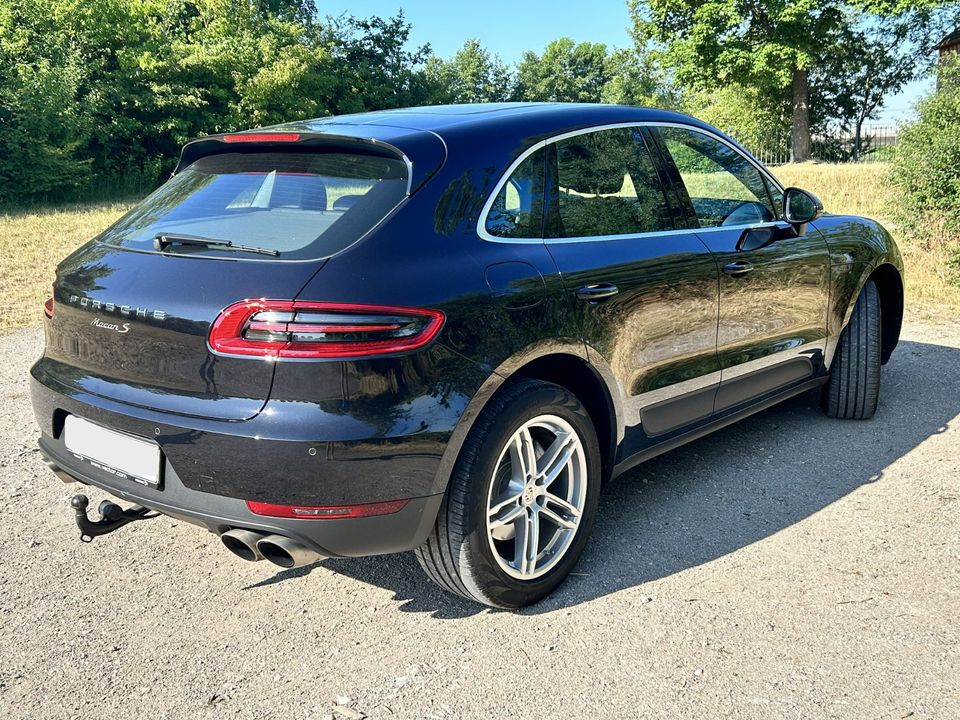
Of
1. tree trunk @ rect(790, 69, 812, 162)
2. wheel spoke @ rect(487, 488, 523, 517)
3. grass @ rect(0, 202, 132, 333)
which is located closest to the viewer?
wheel spoke @ rect(487, 488, 523, 517)

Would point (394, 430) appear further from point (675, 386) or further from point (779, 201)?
point (779, 201)

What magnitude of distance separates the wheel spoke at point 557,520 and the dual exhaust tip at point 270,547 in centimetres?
91

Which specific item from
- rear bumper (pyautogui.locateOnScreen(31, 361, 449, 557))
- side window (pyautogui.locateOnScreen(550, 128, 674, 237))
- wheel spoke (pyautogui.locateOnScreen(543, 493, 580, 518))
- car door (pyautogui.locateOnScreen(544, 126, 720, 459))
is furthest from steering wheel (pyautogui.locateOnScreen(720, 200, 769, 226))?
rear bumper (pyautogui.locateOnScreen(31, 361, 449, 557))

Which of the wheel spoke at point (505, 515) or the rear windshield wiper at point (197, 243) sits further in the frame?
the wheel spoke at point (505, 515)

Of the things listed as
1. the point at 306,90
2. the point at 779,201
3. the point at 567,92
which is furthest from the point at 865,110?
the point at 567,92

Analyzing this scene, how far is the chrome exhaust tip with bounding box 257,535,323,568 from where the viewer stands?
8.54 feet

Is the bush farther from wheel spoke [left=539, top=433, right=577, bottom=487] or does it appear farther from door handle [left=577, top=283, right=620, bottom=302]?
wheel spoke [left=539, top=433, right=577, bottom=487]

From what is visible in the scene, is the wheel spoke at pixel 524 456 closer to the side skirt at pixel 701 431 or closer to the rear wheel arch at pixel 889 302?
the side skirt at pixel 701 431

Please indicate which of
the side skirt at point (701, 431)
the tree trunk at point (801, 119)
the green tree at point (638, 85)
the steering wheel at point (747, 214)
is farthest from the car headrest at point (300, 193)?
the green tree at point (638, 85)

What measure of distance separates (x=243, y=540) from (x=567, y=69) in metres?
116

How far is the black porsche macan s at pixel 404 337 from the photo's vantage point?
254cm

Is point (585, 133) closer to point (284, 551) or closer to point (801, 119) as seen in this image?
point (284, 551)

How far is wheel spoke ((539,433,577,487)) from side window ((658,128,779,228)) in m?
1.34

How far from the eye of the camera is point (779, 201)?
447cm
